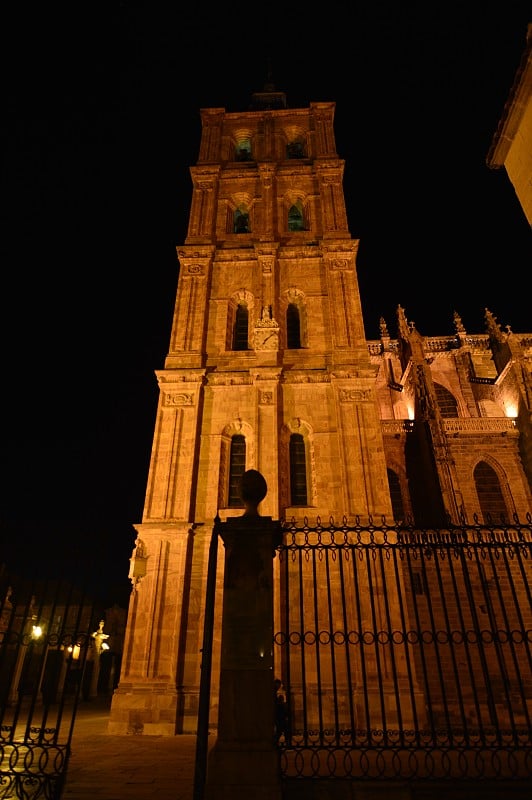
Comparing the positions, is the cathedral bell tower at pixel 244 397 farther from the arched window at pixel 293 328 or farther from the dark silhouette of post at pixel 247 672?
the dark silhouette of post at pixel 247 672

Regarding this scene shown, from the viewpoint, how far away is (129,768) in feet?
23.0

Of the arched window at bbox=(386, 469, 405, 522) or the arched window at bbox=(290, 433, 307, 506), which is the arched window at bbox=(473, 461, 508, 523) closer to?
the arched window at bbox=(386, 469, 405, 522)

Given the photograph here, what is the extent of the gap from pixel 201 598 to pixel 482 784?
9.14 meters

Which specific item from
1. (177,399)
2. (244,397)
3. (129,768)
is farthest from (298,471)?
(129,768)

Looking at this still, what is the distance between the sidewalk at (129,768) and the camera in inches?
213

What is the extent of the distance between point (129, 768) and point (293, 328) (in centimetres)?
1472

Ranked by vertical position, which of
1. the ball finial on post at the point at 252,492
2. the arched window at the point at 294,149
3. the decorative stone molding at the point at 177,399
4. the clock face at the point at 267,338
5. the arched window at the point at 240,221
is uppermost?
the arched window at the point at 294,149

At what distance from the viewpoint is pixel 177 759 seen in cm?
793

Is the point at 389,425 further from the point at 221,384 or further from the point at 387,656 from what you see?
the point at 387,656

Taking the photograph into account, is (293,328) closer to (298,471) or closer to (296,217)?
(298,471)

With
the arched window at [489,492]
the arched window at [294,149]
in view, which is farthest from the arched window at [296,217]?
the arched window at [489,492]

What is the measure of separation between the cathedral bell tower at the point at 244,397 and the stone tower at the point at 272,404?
0.05 m

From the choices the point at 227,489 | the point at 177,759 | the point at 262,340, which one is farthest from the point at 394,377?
the point at 177,759

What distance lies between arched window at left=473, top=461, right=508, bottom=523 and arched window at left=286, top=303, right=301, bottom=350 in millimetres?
10396
